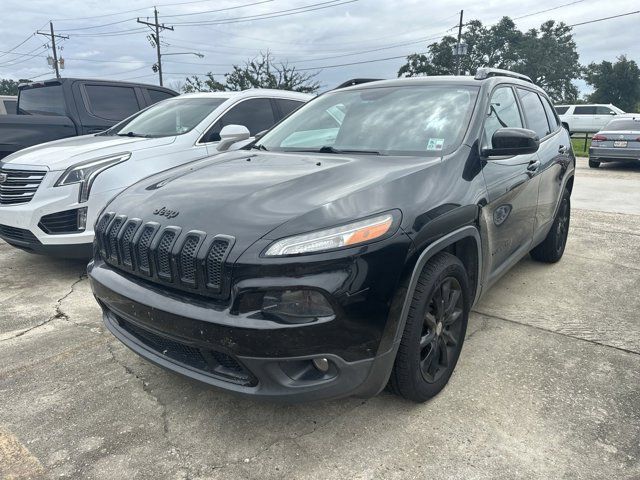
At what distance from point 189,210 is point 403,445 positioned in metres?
1.44

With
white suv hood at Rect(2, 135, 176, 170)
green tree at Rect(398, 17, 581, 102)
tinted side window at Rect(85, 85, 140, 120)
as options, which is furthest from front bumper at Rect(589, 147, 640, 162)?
green tree at Rect(398, 17, 581, 102)

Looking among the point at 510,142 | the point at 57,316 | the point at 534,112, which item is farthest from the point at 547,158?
the point at 57,316

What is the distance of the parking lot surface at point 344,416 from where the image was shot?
2.10m

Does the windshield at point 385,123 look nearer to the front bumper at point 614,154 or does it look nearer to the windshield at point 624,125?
the front bumper at point 614,154

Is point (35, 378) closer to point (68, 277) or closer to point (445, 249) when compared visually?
point (68, 277)

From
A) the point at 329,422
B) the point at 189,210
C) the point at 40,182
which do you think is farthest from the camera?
the point at 40,182

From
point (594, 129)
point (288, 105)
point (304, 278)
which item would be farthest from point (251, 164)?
point (594, 129)

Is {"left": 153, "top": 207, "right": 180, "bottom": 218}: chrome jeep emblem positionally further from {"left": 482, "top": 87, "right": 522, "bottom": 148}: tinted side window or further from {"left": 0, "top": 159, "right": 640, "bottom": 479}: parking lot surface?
{"left": 482, "top": 87, "right": 522, "bottom": 148}: tinted side window

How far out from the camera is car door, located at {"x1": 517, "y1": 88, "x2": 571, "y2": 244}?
388 centimetres

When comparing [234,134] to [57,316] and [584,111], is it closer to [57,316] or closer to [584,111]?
[57,316]

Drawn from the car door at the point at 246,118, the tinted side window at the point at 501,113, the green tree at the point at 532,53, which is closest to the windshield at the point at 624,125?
the car door at the point at 246,118

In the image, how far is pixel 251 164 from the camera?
2840 mm

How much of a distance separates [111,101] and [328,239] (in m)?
6.34

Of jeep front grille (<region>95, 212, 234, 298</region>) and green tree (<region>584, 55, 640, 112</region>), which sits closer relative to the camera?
jeep front grille (<region>95, 212, 234, 298</region>)
